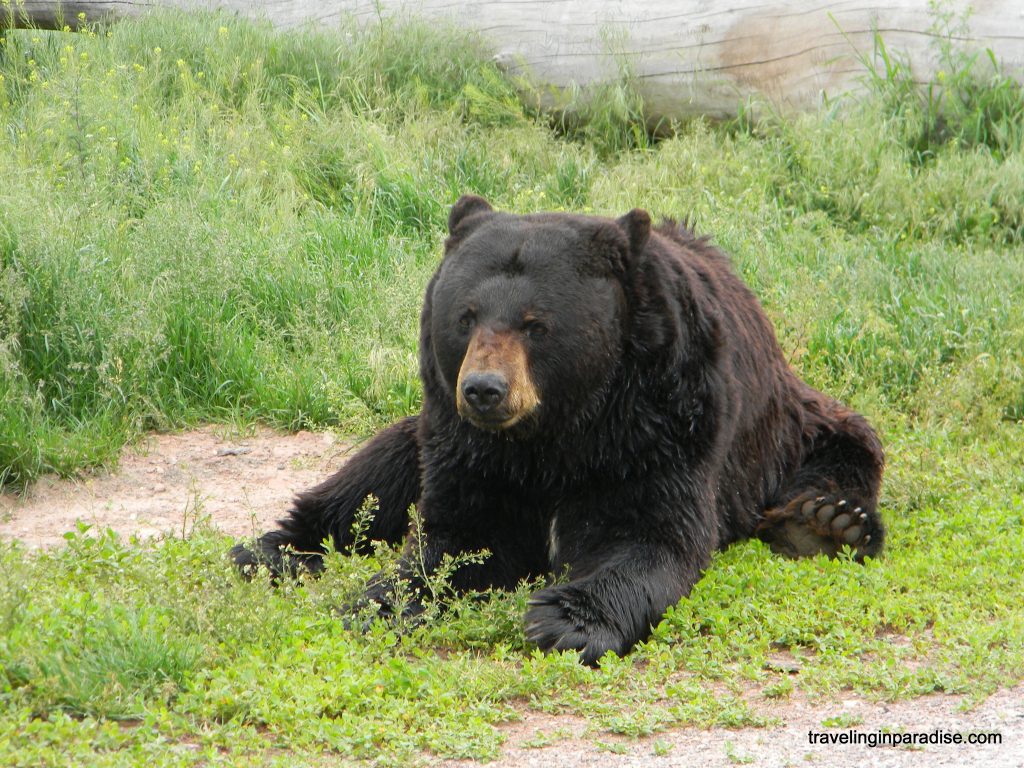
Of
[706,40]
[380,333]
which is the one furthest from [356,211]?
[706,40]

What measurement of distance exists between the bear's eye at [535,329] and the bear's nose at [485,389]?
0.30 m

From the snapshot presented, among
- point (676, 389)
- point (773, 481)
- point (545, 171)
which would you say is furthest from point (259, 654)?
point (545, 171)

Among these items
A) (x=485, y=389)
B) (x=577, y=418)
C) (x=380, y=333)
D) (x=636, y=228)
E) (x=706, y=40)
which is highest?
(x=706, y=40)

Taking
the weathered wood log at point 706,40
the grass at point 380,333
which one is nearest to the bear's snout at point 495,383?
the grass at point 380,333

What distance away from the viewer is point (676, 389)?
4.91 m

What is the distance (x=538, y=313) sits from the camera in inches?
184

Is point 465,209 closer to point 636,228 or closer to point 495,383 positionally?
point 636,228

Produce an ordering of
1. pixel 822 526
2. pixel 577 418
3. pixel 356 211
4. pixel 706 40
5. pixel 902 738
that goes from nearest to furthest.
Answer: pixel 902 738
pixel 577 418
pixel 822 526
pixel 356 211
pixel 706 40

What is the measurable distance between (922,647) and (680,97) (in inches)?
254

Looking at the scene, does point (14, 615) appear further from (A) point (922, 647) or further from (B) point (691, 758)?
(A) point (922, 647)

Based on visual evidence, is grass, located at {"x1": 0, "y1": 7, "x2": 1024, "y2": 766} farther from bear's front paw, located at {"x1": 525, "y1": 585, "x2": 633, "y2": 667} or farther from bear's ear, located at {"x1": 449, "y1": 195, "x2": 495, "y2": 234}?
bear's ear, located at {"x1": 449, "y1": 195, "x2": 495, "y2": 234}

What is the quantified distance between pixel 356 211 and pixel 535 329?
4403 mm

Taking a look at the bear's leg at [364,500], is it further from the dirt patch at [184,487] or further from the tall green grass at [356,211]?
the tall green grass at [356,211]

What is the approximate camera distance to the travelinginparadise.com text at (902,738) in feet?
12.1
